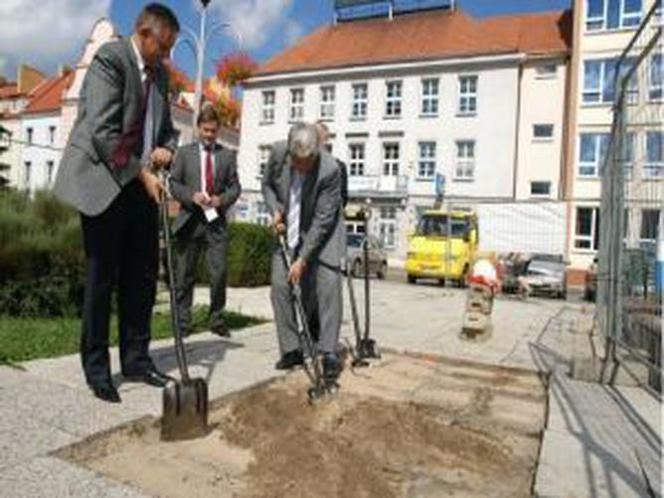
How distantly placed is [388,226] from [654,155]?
1475 inches

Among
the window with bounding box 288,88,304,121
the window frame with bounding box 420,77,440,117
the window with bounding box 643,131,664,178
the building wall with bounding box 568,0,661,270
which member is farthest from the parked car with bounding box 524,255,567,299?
the window with bounding box 288,88,304,121

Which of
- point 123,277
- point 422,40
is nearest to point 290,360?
point 123,277

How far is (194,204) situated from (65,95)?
166ft

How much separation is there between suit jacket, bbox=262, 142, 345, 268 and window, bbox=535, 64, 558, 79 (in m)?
36.0

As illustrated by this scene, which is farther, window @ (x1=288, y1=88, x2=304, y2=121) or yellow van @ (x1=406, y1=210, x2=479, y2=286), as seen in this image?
window @ (x1=288, y1=88, x2=304, y2=121)

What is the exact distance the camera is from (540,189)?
38.7 meters

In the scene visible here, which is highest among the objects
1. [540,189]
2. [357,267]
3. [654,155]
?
[540,189]

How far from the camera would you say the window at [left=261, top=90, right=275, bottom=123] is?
A: 47.5 m

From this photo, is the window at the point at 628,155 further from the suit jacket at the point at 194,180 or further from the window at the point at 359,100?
the window at the point at 359,100

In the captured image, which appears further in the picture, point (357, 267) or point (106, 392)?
point (357, 267)

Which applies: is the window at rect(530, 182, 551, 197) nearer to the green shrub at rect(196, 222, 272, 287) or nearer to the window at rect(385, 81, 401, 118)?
the window at rect(385, 81, 401, 118)

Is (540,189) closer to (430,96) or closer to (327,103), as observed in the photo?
(430,96)

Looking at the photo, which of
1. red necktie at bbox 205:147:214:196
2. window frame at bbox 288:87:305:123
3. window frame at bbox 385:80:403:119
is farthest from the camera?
window frame at bbox 288:87:305:123

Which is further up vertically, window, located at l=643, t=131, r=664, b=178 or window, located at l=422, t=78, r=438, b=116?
window, located at l=422, t=78, r=438, b=116
